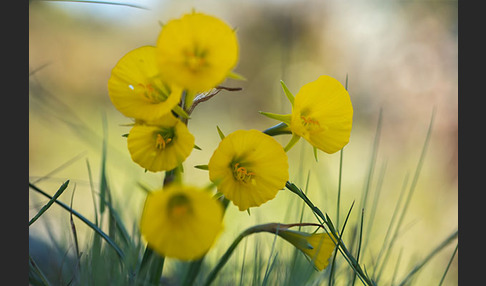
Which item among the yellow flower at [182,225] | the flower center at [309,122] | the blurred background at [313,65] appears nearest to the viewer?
the yellow flower at [182,225]

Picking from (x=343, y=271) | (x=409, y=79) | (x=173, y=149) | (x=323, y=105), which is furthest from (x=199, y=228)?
(x=409, y=79)

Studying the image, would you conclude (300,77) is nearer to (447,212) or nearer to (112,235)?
(447,212)

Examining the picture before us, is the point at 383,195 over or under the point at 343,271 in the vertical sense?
under

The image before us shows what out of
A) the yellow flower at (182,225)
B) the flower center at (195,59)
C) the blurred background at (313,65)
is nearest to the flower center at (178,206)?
the yellow flower at (182,225)

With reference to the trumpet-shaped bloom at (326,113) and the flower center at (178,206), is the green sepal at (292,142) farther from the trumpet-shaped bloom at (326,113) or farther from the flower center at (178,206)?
the flower center at (178,206)

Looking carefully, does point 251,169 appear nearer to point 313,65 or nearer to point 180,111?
point 180,111
